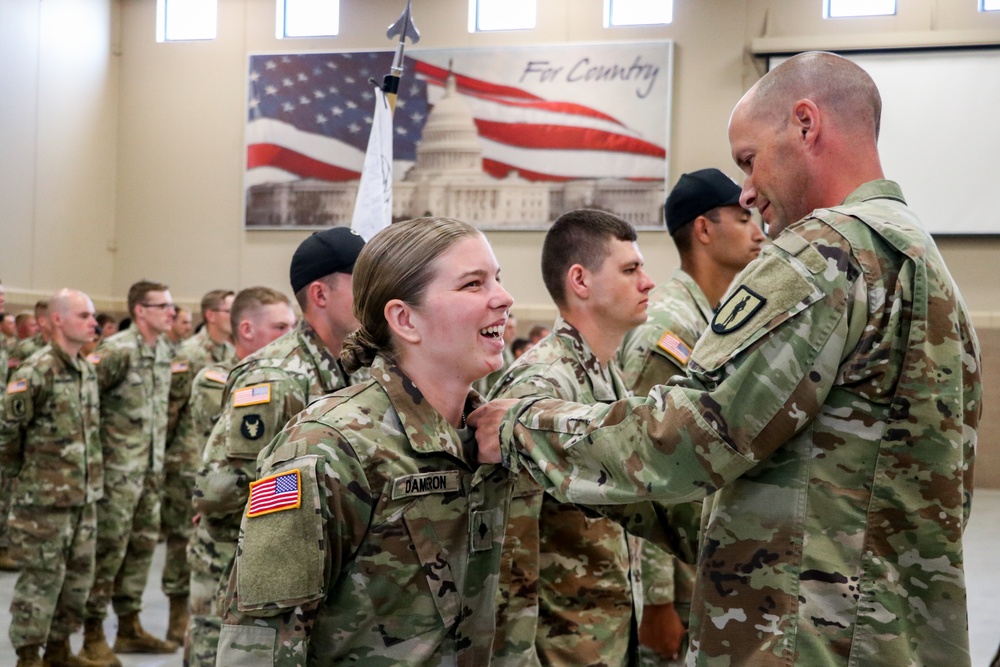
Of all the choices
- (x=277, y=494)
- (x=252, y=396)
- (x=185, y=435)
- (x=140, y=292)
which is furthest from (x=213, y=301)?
(x=277, y=494)

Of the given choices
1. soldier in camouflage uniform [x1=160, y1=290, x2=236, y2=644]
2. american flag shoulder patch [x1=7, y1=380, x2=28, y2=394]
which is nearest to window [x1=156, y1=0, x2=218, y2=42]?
soldier in camouflage uniform [x1=160, y1=290, x2=236, y2=644]

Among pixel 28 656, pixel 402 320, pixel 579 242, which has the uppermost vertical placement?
pixel 579 242

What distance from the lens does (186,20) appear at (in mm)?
14625

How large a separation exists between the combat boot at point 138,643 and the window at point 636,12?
32.8 feet

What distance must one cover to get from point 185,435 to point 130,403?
2.79ft

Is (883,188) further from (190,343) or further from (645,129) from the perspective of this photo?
(645,129)

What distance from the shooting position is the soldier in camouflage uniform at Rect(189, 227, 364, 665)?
10.1ft

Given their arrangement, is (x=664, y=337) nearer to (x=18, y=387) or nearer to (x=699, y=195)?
(x=699, y=195)

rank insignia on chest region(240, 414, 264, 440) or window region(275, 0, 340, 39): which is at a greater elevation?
window region(275, 0, 340, 39)

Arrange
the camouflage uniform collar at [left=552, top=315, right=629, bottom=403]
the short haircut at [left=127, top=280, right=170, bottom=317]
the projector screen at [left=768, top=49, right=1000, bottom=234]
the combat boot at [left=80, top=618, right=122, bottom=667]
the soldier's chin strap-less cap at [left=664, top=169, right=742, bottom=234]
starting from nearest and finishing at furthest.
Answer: the camouflage uniform collar at [left=552, top=315, right=629, bottom=403] < the soldier's chin strap-less cap at [left=664, top=169, right=742, bottom=234] < the combat boot at [left=80, top=618, right=122, bottom=667] < the short haircut at [left=127, top=280, right=170, bottom=317] < the projector screen at [left=768, top=49, right=1000, bottom=234]

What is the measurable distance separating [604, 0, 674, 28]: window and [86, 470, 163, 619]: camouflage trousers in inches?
367

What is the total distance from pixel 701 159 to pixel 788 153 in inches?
450

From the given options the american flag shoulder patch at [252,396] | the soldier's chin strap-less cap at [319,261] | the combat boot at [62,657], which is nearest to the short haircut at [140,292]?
the combat boot at [62,657]

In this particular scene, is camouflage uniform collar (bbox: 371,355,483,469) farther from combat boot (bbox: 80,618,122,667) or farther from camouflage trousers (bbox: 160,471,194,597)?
camouflage trousers (bbox: 160,471,194,597)
